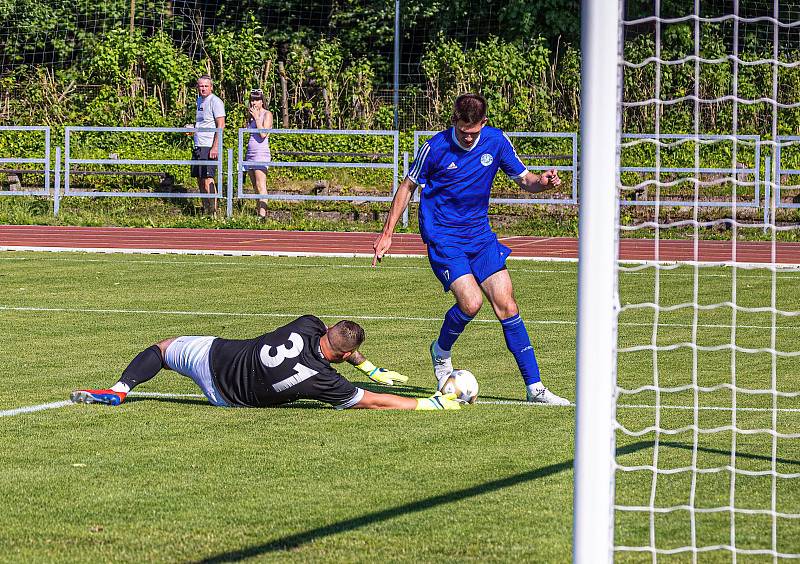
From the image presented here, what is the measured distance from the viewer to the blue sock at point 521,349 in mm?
8719

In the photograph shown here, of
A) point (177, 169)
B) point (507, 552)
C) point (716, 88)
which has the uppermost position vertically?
point (716, 88)

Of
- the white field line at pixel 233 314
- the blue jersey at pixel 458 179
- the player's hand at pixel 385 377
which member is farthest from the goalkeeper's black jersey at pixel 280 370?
the white field line at pixel 233 314

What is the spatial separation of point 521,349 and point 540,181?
1.08 m

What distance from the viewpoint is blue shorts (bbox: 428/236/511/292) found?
9.03 meters

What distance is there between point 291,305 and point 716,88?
16.3 m

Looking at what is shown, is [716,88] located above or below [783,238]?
above

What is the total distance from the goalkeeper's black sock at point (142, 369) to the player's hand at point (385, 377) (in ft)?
4.99

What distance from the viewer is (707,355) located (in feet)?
33.8

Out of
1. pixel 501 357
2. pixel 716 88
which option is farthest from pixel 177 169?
pixel 501 357

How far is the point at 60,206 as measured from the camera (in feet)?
81.5

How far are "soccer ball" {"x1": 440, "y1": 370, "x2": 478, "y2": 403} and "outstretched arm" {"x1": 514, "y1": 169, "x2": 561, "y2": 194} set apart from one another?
1308mm

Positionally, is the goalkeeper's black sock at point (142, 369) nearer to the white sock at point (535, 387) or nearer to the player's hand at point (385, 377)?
the player's hand at point (385, 377)

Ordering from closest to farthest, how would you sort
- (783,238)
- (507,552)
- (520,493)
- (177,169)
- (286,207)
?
1. (507,552)
2. (520,493)
3. (783,238)
4. (286,207)
5. (177,169)

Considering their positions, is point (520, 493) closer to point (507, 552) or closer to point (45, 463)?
point (507, 552)
